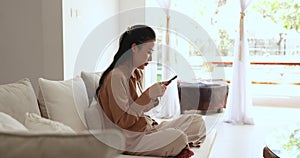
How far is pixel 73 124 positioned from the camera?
2002 millimetres

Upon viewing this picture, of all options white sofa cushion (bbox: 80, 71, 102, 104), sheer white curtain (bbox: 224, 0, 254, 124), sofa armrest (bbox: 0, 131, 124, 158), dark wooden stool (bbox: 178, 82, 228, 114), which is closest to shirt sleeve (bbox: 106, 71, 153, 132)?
white sofa cushion (bbox: 80, 71, 102, 104)

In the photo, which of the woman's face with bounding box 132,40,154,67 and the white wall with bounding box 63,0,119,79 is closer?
the woman's face with bounding box 132,40,154,67

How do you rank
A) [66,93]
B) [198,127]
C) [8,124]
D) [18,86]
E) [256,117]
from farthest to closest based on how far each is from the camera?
[256,117]
[198,127]
[66,93]
[18,86]
[8,124]

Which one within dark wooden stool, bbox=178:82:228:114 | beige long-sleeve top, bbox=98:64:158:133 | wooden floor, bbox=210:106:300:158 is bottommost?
wooden floor, bbox=210:106:300:158

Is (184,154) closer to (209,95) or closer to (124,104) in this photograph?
(124,104)

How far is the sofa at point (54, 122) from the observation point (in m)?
0.90

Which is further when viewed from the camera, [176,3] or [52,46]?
[176,3]

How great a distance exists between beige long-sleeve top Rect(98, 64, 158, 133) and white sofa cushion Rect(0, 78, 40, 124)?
375mm

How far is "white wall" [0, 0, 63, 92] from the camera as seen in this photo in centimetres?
385

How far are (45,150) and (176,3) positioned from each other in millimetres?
4664

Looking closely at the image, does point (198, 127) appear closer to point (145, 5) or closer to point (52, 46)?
point (52, 46)

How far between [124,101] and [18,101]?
1.81 feet

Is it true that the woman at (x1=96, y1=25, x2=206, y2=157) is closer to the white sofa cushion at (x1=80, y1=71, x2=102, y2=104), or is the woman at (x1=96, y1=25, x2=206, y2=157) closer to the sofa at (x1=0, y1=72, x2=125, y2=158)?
the sofa at (x1=0, y1=72, x2=125, y2=158)

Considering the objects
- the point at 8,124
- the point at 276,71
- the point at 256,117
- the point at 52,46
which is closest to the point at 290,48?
the point at 276,71
